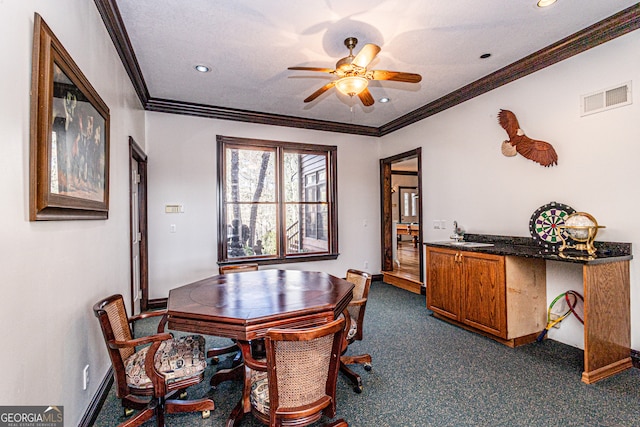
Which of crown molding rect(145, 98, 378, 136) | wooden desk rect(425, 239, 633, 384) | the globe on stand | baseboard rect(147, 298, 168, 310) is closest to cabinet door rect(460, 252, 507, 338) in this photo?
wooden desk rect(425, 239, 633, 384)

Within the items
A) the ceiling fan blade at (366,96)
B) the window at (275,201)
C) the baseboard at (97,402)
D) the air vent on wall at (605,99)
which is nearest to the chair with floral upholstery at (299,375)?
the baseboard at (97,402)

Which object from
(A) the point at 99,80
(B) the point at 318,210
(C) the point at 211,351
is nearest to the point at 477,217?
(B) the point at 318,210

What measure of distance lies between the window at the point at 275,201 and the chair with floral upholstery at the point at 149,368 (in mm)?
2662

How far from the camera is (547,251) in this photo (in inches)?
112

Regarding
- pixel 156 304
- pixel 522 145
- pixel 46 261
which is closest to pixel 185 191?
pixel 156 304

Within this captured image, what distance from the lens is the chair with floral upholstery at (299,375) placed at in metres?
1.40

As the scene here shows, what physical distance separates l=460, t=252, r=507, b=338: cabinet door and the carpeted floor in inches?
7.6

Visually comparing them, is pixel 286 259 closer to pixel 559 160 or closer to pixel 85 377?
pixel 85 377

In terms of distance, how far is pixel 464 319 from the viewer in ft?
11.1

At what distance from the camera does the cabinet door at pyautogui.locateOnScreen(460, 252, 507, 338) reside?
2.98m

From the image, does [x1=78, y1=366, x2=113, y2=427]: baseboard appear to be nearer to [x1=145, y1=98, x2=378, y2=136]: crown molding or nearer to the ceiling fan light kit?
the ceiling fan light kit

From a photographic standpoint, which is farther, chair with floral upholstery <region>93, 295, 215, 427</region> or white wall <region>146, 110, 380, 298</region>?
white wall <region>146, 110, 380, 298</region>

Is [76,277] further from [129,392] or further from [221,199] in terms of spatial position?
[221,199]

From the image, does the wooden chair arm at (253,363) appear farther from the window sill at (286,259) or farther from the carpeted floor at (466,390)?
the window sill at (286,259)
